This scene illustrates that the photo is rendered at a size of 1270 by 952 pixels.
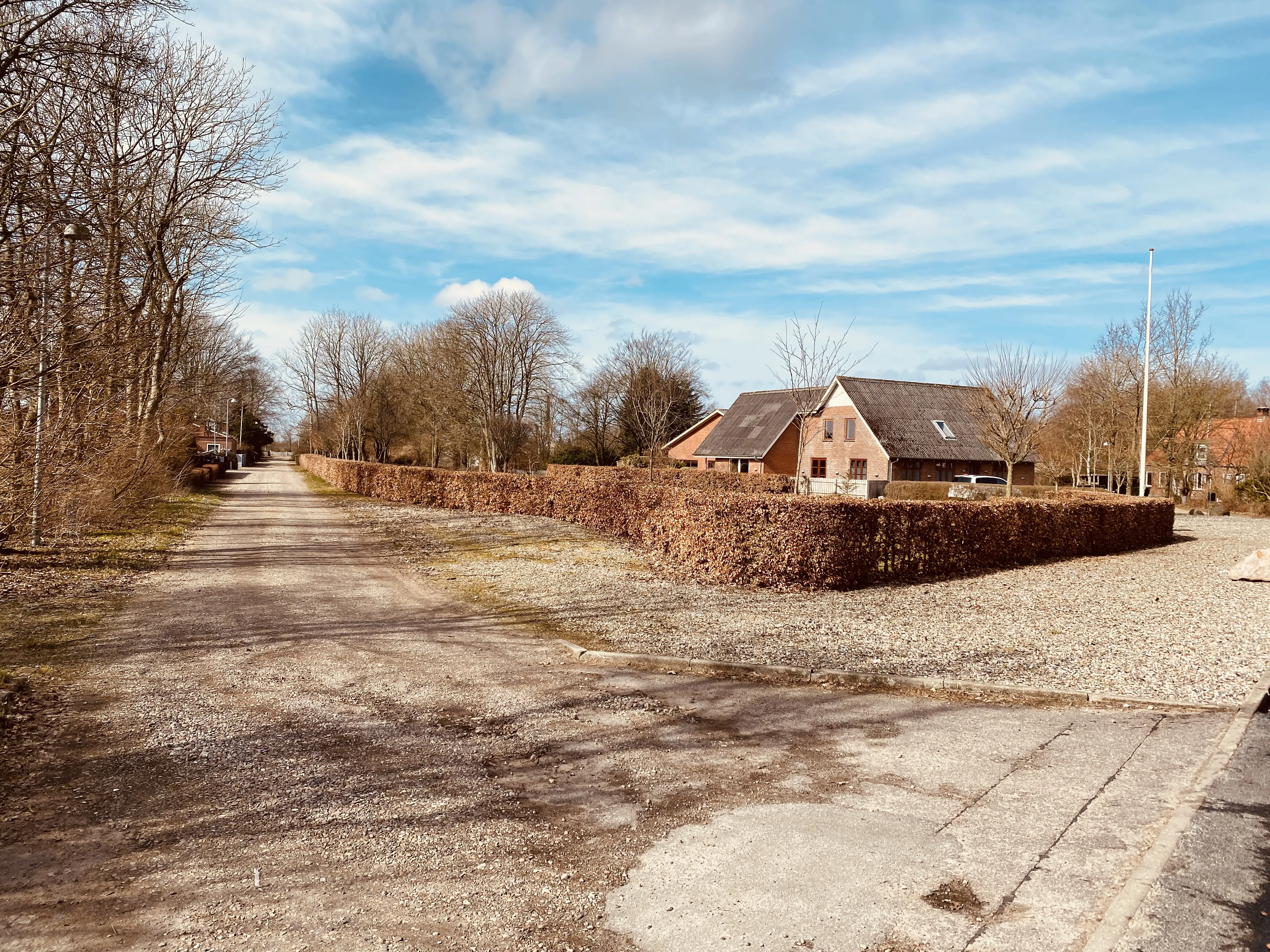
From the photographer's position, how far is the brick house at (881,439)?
46.3 meters

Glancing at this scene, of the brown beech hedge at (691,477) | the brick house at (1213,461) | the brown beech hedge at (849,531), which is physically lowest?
the brown beech hedge at (849,531)

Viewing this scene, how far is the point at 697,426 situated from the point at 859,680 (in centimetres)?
5165

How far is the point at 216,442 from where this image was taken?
84.6 metres

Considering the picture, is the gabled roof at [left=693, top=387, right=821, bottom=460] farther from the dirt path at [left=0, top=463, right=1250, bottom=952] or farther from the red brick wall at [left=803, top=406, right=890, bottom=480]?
the dirt path at [left=0, top=463, right=1250, bottom=952]

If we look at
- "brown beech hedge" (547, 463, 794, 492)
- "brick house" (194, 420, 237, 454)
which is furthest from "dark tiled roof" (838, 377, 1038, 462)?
"brick house" (194, 420, 237, 454)

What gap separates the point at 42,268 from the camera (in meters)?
8.77

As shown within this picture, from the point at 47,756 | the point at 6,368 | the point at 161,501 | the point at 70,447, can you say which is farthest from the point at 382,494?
the point at 47,756

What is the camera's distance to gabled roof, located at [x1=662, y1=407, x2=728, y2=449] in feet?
192

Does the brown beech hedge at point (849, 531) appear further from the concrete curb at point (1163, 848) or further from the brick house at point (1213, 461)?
the brick house at point (1213, 461)

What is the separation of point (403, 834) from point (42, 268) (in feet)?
26.5

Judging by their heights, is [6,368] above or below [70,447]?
above

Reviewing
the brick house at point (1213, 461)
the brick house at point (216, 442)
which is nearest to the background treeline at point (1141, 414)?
the brick house at point (1213, 461)

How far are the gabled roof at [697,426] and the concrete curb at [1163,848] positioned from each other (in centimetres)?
5195

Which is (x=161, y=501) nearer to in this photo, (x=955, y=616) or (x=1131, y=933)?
(x=955, y=616)
